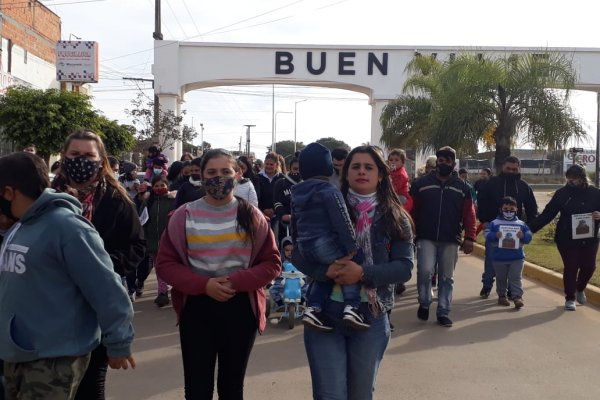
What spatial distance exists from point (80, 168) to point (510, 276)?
650 centimetres

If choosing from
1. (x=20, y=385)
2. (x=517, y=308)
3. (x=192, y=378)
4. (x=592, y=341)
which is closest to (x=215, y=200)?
(x=192, y=378)

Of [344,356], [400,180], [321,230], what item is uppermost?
[400,180]

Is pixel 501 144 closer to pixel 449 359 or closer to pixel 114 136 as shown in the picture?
pixel 449 359

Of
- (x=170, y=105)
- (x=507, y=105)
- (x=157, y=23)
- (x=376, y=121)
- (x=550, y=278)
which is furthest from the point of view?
(x=376, y=121)

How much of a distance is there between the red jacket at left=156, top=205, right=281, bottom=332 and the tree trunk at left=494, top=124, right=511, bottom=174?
1304 cm

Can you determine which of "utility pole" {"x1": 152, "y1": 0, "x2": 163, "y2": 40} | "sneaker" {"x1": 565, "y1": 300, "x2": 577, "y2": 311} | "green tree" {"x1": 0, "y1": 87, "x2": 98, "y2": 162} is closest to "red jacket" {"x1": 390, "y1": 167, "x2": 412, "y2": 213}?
"sneaker" {"x1": 565, "y1": 300, "x2": 577, "y2": 311}

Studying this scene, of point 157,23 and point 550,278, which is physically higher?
point 157,23

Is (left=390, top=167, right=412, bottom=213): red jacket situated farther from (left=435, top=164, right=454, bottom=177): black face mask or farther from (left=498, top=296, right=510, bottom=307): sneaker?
(left=498, top=296, right=510, bottom=307): sneaker

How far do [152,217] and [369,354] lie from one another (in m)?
5.73

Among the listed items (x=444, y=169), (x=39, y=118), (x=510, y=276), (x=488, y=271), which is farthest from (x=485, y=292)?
(x=39, y=118)

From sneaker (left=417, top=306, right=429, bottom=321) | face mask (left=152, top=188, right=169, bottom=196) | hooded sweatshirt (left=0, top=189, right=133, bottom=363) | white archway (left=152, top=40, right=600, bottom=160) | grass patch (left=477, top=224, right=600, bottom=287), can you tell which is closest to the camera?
hooded sweatshirt (left=0, top=189, right=133, bottom=363)

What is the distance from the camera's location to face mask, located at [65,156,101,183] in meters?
4.09

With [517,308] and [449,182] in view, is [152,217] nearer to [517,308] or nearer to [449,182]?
[449,182]

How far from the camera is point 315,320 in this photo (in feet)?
12.2
